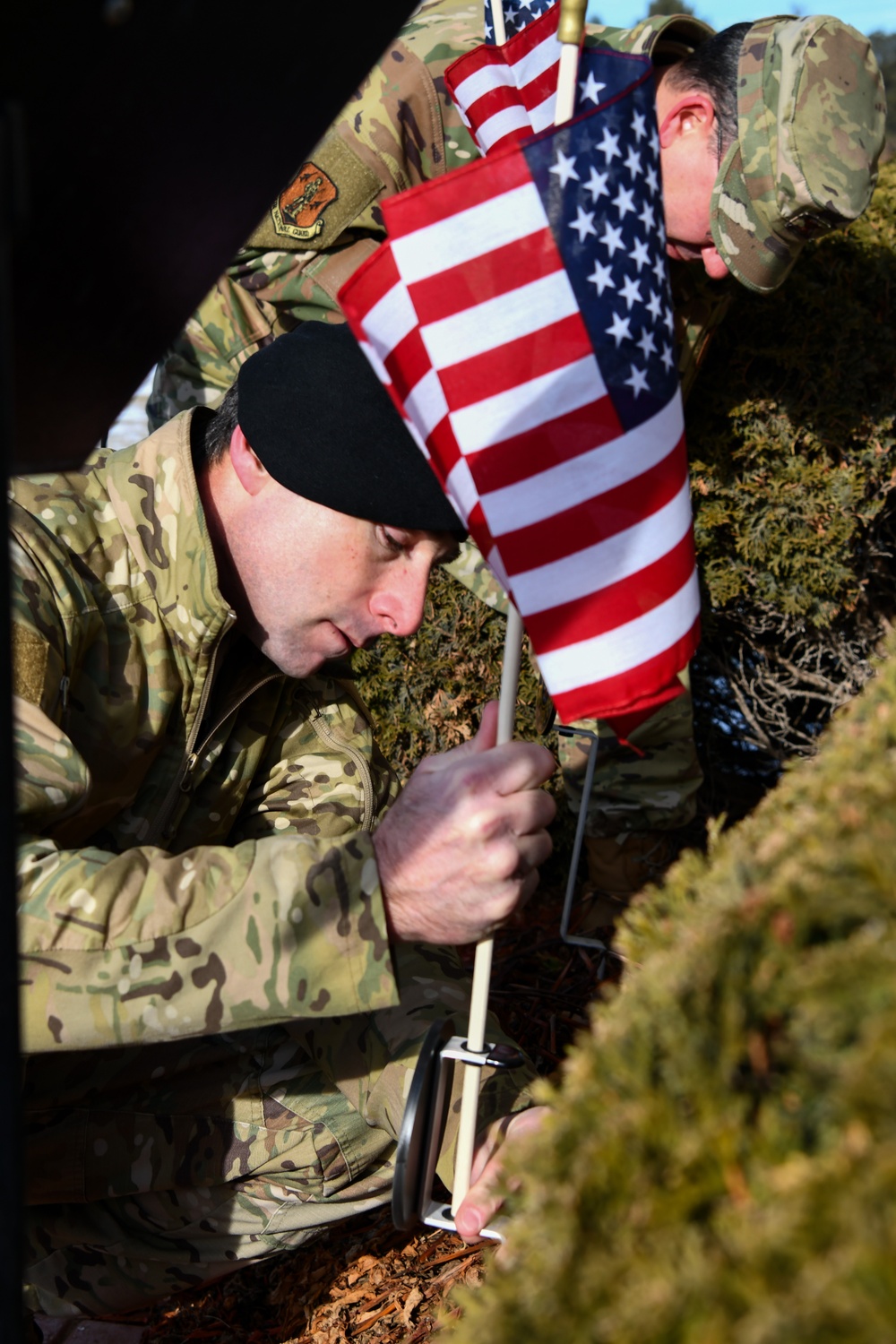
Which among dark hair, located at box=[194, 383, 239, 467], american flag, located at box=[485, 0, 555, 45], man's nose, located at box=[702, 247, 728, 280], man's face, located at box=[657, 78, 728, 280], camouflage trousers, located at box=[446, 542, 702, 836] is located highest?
american flag, located at box=[485, 0, 555, 45]

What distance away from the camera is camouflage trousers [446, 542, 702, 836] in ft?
11.6

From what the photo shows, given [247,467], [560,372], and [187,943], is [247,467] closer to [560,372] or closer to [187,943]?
[560,372]

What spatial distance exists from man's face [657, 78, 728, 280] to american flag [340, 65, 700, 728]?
63.6 inches

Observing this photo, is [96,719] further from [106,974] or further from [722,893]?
[722,893]

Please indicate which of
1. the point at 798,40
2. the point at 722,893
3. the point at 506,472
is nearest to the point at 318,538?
the point at 506,472

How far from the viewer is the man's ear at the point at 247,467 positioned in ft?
6.97

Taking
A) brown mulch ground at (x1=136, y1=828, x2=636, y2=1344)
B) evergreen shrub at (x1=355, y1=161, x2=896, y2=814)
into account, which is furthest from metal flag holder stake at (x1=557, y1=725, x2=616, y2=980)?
evergreen shrub at (x1=355, y1=161, x2=896, y2=814)

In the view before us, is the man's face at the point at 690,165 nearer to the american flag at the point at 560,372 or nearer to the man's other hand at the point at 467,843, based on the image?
the american flag at the point at 560,372

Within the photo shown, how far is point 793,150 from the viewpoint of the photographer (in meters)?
2.93

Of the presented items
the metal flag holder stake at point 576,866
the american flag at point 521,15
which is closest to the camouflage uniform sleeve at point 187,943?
the metal flag holder stake at point 576,866

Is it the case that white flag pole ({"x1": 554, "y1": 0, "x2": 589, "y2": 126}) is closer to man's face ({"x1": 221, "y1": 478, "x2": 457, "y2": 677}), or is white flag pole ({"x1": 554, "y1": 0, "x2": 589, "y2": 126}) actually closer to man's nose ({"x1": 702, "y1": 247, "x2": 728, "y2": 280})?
man's face ({"x1": 221, "y1": 478, "x2": 457, "y2": 677})

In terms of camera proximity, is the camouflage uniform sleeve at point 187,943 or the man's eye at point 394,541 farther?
the man's eye at point 394,541

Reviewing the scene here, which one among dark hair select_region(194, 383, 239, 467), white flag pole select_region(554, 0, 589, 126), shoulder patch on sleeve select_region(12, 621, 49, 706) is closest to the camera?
white flag pole select_region(554, 0, 589, 126)

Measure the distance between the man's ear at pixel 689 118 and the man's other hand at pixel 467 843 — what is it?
221cm
